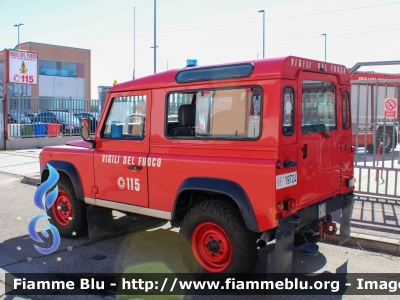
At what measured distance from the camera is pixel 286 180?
4.09 meters

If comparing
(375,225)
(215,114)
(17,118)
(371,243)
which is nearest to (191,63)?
(215,114)

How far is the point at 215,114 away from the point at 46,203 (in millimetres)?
2979

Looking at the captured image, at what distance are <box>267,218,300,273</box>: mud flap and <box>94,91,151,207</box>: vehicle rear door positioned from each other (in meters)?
1.60

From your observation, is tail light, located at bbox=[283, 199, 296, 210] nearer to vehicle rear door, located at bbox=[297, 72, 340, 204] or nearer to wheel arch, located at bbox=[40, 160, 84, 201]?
vehicle rear door, located at bbox=[297, 72, 340, 204]

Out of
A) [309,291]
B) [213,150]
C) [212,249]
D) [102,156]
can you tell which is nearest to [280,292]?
[309,291]

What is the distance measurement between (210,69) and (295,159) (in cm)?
126

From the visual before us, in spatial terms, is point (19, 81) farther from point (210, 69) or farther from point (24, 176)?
point (210, 69)

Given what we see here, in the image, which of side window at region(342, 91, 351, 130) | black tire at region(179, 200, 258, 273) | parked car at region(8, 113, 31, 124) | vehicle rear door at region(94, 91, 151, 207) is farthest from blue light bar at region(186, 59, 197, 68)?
parked car at region(8, 113, 31, 124)

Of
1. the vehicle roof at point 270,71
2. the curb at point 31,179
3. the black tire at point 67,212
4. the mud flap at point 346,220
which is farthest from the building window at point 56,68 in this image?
the mud flap at point 346,220

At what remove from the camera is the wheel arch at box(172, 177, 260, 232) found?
13.4 feet

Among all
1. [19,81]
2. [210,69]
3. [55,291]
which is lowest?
[55,291]

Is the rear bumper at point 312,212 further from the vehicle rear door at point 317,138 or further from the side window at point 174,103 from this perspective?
the side window at point 174,103

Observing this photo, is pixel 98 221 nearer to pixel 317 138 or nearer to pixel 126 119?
pixel 126 119

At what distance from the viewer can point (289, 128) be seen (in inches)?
164
